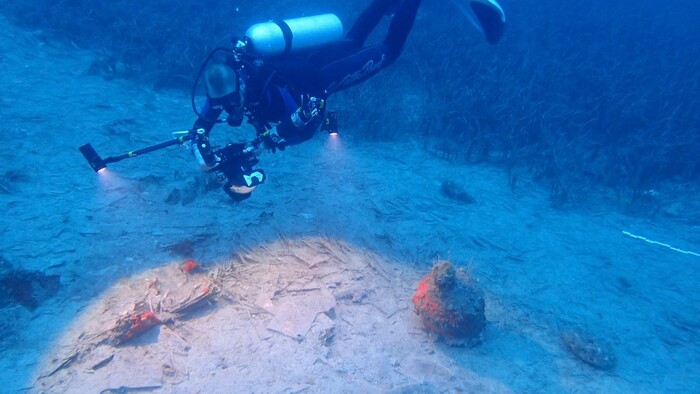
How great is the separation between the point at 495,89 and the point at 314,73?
19.3 feet

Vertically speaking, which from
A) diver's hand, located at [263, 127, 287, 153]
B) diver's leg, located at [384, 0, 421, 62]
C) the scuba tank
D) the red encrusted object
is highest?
the scuba tank

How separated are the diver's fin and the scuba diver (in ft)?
0.04

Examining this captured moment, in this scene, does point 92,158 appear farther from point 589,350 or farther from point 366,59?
point 589,350

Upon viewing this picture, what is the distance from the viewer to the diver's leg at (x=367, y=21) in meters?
5.95

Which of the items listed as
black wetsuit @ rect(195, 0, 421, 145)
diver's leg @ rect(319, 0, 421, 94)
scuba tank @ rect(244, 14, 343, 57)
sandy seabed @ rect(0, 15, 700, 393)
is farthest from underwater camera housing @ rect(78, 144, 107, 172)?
diver's leg @ rect(319, 0, 421, 94)

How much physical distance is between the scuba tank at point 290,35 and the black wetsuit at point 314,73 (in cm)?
13

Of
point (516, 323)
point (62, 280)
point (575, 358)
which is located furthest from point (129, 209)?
point (575, 358)

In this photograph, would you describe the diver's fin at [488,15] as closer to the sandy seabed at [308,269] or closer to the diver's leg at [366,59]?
the diver's leg at [366,59]

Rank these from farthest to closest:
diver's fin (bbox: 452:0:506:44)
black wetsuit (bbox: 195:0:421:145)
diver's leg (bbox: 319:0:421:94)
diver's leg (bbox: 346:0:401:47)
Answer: diver's leg (bbox: 346:0:401:47) → diver's fin (bbox: 452:0:506:44) → diver's leg (bbox: 319:0:421:94) → black wetsuit (bbox: 195:0:421:145)

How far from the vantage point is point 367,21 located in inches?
234

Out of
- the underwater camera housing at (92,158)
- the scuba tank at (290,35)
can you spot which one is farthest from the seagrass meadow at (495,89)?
the underwater camera housing at (92,158)

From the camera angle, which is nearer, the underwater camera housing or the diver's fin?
the underwater camera housing

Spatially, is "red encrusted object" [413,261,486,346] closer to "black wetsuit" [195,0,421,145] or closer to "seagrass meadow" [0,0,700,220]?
"black wetsuit" [195,0,421,145]

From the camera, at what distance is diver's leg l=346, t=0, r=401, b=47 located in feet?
19.5
